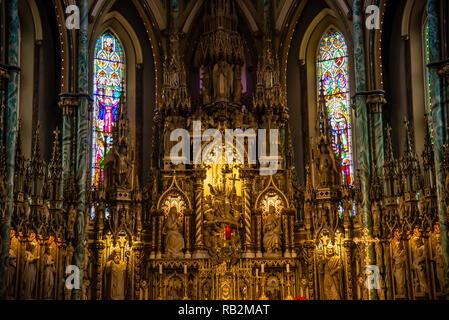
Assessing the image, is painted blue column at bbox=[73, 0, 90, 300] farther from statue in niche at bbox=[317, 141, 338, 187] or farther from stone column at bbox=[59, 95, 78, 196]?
statue in niche at bbox=[317, 141, 338, 187]

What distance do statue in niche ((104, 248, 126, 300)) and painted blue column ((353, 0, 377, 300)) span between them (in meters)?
8.34

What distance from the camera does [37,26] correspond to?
85.3 ft

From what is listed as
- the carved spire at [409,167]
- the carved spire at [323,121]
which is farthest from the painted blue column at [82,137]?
the carved spire at [409,167]

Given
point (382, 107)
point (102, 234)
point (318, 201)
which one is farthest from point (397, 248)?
point (102, 234)

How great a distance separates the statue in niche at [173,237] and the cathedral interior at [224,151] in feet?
0.16

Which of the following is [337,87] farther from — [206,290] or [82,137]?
[82,137]

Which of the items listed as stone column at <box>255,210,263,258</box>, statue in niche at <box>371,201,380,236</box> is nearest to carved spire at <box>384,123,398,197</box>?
statue in niche at <box>371,201,380,236</box>

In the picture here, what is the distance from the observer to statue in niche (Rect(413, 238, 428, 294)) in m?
22.1

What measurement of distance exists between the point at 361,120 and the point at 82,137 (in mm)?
9667

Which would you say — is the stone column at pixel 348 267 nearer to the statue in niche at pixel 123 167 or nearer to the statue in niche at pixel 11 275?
the statue in niche at pixel 123 167

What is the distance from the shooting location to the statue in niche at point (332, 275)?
24.5 metres

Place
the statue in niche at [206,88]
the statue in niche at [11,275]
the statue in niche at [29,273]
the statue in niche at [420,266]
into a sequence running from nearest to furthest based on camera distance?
the statue in niche at [11,275], the statue in niche at [29,273], the statue in niche at [420,266], the statue in niche at [206,88]

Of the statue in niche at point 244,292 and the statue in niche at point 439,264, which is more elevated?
the statue in niche at point 439,264

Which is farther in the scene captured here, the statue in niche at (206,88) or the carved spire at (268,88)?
the statue in niche at (206,88)
